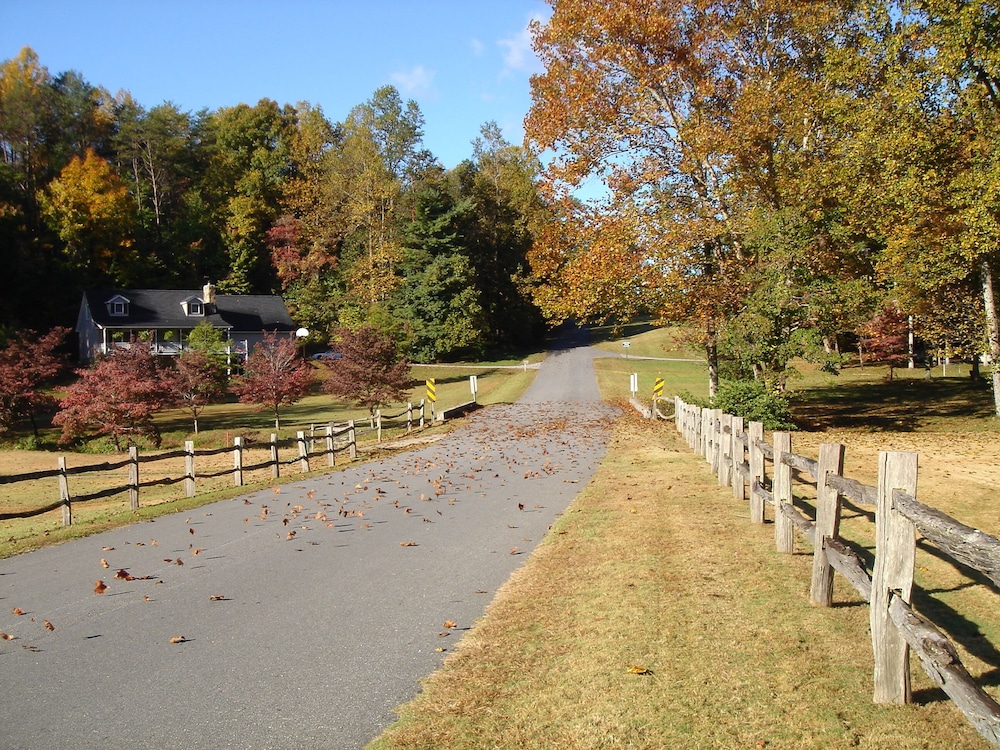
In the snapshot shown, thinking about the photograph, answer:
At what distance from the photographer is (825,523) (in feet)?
21.7

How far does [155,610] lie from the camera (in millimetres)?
7156

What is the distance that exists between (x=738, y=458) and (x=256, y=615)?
768cm

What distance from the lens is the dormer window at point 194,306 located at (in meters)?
62.4

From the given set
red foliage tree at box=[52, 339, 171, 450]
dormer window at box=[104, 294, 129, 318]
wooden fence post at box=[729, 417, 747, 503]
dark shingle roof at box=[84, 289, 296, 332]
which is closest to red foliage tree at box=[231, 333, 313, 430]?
red foliage tree at box=[52, 339, 171, 450]

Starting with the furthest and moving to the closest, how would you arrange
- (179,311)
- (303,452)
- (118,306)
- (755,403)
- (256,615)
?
(179,311) → (118,306) → (755,403) → (303,452) → (256,615)

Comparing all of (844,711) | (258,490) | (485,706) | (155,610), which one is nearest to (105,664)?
(155,610)

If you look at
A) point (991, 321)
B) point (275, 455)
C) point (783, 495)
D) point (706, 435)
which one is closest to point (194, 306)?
point (275, 455)

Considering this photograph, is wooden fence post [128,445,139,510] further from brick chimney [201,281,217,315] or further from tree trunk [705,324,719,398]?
brick chimney [201,281,217,315]

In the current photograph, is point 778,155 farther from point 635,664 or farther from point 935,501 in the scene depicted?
Answer: point 635,664

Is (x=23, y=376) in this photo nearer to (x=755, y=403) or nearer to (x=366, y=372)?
(x=366, y=372)

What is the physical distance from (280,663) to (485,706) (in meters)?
1.74

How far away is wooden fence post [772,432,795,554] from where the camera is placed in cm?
863

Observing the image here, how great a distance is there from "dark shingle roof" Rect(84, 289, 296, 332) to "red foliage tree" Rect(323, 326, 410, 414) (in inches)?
1355

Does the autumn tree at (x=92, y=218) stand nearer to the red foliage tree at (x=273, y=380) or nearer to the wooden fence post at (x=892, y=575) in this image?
the red foliage tree at (x=273, y=380)
